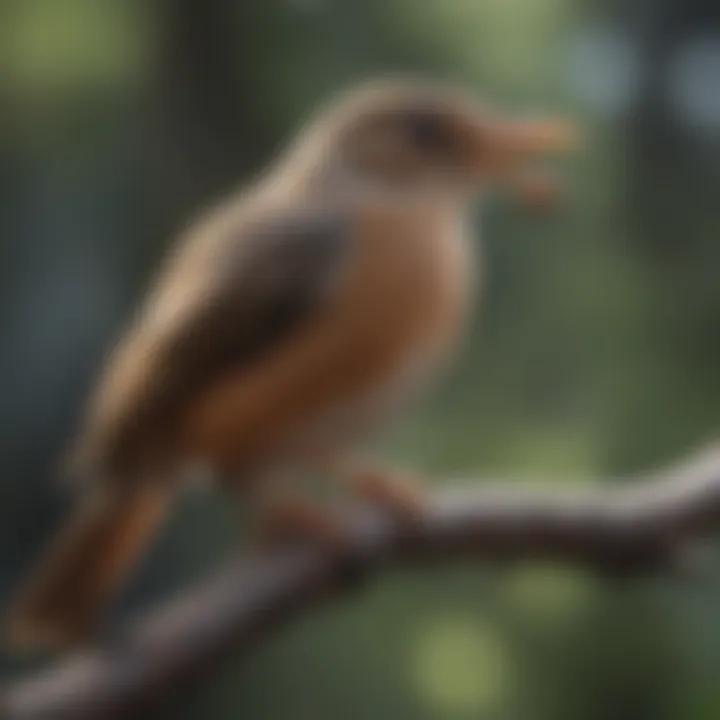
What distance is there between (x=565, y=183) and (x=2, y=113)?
351 mm

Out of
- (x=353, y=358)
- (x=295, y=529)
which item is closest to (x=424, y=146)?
(x=353, y=358)

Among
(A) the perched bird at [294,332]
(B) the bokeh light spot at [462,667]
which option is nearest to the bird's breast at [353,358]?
(A) the perched bird at [294,332]

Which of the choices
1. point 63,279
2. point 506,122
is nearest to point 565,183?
point 506,122

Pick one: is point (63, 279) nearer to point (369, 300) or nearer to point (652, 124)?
point (369, 300)

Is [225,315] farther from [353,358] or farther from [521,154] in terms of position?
[521,154]

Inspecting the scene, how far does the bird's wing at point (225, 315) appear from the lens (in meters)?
0.95

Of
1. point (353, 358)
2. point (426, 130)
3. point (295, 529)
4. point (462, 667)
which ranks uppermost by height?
point (426, 130)

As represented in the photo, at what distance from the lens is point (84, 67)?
1.03 metres

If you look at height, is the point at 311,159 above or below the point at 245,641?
above

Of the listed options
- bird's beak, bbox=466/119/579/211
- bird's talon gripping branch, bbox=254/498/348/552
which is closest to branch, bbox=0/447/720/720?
bird's talon gripping branch, bbox=254/498/348/552

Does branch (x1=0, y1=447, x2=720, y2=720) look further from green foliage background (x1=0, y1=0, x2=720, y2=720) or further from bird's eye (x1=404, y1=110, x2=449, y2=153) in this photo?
bird's eye (x1=404, y1=110, x2=449, y2=153)

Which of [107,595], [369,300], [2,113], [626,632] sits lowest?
[626,632]

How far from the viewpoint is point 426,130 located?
97 centimetres

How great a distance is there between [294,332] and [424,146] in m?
0.13
